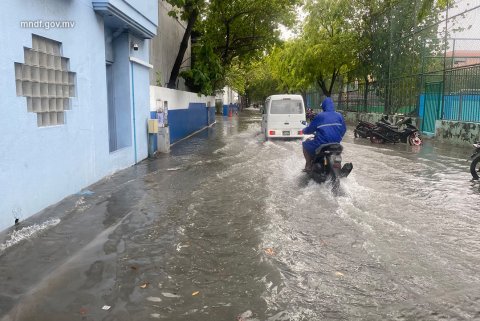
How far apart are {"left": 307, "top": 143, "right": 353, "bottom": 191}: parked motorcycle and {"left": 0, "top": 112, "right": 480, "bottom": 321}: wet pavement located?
0.24m

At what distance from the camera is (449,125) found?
1698cm

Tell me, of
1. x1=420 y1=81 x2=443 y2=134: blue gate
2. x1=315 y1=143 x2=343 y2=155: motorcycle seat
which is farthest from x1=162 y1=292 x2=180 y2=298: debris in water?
x1=420 y1=81 x2=443 y2=134: blue gate

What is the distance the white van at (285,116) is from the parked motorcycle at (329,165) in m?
8.30

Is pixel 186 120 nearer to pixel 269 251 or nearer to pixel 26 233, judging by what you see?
pixel 26 233

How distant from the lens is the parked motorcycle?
27.5 feet

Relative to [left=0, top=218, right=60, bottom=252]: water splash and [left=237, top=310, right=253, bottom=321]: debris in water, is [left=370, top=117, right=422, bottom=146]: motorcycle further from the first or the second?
[left=237, top=310, right=253, bottom=321]: debris in water

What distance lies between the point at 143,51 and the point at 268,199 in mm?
6918

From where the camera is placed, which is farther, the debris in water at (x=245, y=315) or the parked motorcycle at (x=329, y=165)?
the parked motorcycle at (x=329, y=165)

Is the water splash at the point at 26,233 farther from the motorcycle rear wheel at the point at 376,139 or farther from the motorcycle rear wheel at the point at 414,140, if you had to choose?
the motorcycle rear wheel at the point at 376,139

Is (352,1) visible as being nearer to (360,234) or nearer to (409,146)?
(409,146)

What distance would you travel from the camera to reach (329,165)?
8.53 metres

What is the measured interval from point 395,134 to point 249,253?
13.9 m

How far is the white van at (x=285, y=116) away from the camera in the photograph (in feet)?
56.3

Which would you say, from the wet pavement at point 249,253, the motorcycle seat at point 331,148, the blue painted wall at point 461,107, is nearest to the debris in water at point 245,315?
the wet pavement at point 249,253
